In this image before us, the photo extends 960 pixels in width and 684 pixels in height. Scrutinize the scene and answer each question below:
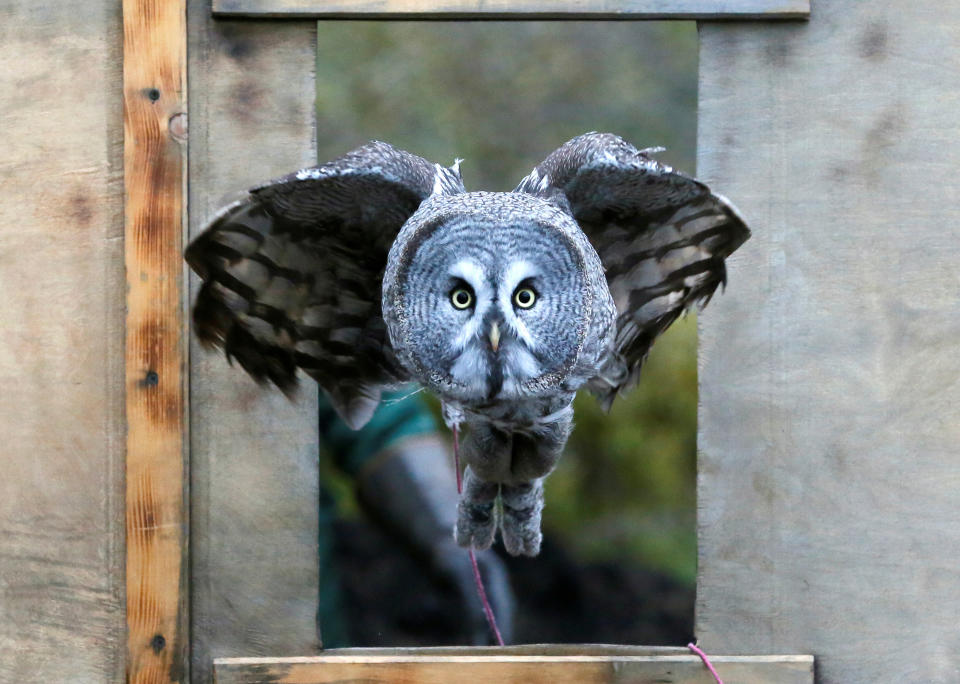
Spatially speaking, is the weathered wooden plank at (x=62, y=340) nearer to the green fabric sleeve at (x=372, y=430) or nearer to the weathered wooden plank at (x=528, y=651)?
the weathered wooden plank at (x=528, y=651)

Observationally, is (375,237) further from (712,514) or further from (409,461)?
(409,461)

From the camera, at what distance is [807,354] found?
2.24m

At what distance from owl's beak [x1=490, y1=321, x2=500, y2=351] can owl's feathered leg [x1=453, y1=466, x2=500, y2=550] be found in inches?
22.6

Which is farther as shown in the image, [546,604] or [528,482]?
[546,604]

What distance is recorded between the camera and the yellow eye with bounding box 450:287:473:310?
75.1 inches

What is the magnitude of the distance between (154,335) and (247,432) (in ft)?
0.84

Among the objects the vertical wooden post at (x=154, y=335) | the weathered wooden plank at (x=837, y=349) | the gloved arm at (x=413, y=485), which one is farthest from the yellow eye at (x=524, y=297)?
the gloved arm at (x=413, y=485)

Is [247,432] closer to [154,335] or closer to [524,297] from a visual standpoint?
[154,335]

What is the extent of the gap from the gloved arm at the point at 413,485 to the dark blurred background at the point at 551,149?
1.13 m

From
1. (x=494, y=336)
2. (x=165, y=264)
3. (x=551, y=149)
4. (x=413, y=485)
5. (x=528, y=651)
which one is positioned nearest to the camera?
(x=494, y=336)

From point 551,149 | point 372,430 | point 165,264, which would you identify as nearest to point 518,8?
point 165,264

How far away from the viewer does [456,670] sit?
2182 millimetres

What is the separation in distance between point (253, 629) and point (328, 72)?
8.68 ft

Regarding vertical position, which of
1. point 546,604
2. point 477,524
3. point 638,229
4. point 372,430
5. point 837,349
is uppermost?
point 638,229
